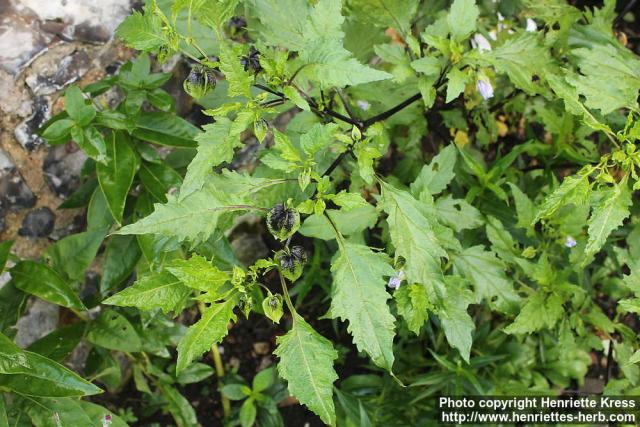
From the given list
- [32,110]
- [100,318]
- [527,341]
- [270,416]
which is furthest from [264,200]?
[527,341]

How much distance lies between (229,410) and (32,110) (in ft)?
6.10

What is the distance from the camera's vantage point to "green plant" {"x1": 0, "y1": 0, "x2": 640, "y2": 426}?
189 centimetres

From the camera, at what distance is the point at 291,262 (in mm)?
1872

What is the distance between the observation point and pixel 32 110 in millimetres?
2582

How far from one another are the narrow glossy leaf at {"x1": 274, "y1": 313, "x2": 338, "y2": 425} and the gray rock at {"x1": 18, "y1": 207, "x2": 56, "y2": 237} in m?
1.37

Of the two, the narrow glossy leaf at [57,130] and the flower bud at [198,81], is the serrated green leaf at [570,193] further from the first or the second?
the narrow glossy leaf at [57,130]

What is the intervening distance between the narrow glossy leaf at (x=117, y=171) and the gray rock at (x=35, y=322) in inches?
32.3

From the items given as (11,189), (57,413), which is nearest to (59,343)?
(57,413)

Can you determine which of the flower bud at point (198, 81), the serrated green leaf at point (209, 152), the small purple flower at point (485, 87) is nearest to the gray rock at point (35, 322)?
the serrated green leaf at point (209, 152)

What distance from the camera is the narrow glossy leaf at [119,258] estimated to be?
2.51 meters

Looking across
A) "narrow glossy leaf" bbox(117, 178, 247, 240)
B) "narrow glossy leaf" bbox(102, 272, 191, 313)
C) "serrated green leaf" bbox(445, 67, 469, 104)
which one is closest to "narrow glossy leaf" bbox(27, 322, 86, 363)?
"narrow glossy leaf" bbox(102, 272, 191, 313)

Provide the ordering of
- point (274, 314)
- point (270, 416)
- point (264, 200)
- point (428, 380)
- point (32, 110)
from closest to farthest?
point (274, 314)
point (264, 200)
point (32, 110)
point (428, 380)
point (270, 416)

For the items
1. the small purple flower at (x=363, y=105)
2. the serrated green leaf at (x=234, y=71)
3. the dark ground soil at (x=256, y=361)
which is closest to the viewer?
the serrated green leaf at (x=234, y=71)

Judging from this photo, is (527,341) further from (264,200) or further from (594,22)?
(264,200)
